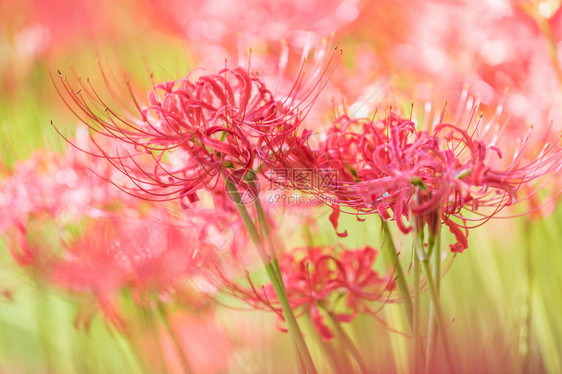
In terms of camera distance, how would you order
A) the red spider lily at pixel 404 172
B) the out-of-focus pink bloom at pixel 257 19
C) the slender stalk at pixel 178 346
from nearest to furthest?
1. the red spider lily at pixel 404 172
2. the slender stalk at pixel 178 346
3. the out-of-focus pink bloom at pixel 257 19

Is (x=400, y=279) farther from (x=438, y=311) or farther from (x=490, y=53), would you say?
(x=490, y=53)

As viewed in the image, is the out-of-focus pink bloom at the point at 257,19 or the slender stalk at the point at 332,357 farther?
the out-of-focus pink bloom at the point at 257,19

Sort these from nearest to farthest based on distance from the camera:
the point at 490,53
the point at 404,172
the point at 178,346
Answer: the point at 404,172
the point at 178,346
the point at 490,53

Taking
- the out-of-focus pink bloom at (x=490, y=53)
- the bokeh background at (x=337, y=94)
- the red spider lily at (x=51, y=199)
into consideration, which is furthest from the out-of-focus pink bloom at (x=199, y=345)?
the out-of-focus pink bloom at (x=490, y=53)

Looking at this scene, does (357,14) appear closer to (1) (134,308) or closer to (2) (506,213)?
(2) (506,213)

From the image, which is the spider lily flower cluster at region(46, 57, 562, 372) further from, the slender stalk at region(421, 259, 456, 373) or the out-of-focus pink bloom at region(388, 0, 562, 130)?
the out-of-focus pink bloom at region(388, 0, 562, 130)

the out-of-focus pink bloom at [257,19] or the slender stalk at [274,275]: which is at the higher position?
the out-of-focus pink bloom at [257,19]

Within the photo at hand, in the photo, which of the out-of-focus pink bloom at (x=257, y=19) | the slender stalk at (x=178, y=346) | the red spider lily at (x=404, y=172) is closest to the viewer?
the red spider lily at (x=404, y=172)

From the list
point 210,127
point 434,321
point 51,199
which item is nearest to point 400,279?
point 434,321

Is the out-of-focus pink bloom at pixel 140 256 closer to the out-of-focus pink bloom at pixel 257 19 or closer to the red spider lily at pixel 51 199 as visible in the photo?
the red spider lily at pixel 51 199

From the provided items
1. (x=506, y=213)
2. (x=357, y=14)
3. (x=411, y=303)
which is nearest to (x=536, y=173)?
(x=411, y=303)
